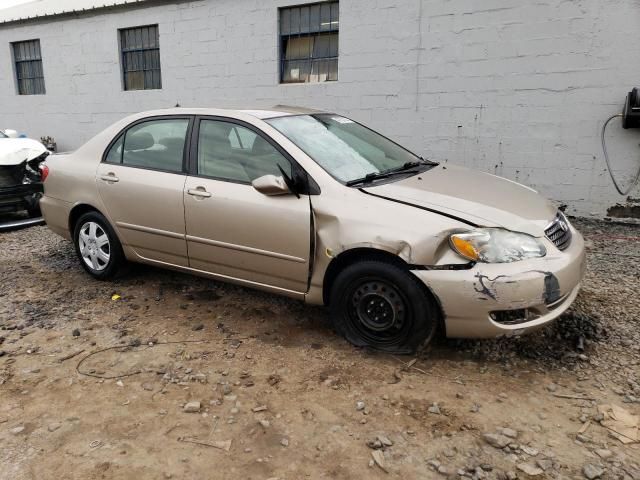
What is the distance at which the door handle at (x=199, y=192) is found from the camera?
3766mm

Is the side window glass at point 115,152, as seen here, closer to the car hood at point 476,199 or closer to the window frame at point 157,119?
the window frame at point 157,119

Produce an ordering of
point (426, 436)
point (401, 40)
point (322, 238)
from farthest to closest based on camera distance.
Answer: point (401, 40) < point (322, 238) < point (426, 436)

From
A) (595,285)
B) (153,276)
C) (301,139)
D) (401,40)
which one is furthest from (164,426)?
(401,40)

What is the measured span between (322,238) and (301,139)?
2.62ft

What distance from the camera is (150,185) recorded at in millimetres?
4070

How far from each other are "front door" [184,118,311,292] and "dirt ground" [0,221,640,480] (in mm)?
454

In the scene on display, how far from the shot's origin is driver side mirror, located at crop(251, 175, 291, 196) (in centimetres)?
337

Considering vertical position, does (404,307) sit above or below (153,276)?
above

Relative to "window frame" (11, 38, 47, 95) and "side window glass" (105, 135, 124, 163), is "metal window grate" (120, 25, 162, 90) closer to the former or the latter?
"window frame" (11, 38, 47, 95)

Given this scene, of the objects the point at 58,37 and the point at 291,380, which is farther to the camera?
the point at 58,37

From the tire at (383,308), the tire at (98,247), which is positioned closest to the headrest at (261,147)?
the tire at (383,308)

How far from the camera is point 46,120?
12219 mm

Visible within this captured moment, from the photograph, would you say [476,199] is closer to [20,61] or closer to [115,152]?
[115,152]

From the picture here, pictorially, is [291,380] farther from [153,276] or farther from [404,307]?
[153,276]
